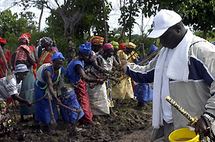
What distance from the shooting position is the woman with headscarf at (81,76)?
4.17m

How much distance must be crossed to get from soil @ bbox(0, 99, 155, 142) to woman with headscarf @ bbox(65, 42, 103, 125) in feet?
1.20

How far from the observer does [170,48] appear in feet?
7.07

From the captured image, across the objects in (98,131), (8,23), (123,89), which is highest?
(8,23)

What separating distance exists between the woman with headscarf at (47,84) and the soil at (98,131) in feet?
0.98

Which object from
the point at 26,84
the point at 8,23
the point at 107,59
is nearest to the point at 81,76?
the point at 26,84

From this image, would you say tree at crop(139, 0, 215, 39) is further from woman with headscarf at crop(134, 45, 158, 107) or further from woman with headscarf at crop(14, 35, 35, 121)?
woman with headscarf at crop(14, 35, 35, 121)

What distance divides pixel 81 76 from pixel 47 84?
0.69 m

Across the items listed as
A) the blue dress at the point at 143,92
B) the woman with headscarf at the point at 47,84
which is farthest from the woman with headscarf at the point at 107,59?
the woman with headscarf at the point at 47,84

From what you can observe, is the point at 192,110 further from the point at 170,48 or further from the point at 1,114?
the point at 1,114

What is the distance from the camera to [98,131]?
4.27 meters

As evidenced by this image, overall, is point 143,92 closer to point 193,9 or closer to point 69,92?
point 69,92

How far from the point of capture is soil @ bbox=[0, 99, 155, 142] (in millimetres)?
3893

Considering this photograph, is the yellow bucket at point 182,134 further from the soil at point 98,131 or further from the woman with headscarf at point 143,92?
the woman with headscarf at point 143,92

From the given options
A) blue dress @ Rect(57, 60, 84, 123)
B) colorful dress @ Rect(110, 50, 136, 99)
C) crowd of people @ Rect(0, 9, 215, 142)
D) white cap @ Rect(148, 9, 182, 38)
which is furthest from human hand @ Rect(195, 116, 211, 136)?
colorful dress @ Rect(110, 50, 136, 99)
